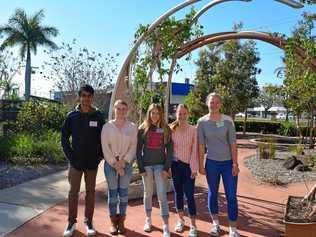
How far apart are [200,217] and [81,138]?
7.85ft

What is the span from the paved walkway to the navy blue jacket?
98 centimetres

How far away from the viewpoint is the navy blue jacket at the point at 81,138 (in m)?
5.66

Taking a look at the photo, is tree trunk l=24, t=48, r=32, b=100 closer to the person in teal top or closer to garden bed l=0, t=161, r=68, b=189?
garden bed l=0, t=161, r=68, b=189

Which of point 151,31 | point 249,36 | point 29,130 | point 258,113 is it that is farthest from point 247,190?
point 258,113

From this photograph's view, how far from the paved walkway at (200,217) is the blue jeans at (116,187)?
0.37 meters

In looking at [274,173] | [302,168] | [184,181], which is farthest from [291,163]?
[184,181]

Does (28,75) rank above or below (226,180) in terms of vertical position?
above

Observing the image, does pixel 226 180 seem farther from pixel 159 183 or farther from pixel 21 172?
pixel 21 172

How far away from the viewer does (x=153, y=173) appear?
19.2 feet

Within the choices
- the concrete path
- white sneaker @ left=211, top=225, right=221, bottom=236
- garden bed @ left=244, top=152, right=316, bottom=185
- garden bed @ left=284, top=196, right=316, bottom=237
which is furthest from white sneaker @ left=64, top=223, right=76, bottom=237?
garden bed @ left=244, top=152, right=316, bottom=185

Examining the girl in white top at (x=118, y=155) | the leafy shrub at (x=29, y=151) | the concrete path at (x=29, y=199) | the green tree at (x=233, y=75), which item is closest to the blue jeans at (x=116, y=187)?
the girl in white top at (x=118, y=155)

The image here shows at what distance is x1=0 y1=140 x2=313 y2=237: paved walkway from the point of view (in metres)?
6.00

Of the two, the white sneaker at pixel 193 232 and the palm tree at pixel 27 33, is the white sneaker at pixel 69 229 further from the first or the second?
the palm tree at pixel 27 33

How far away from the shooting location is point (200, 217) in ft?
22.6
